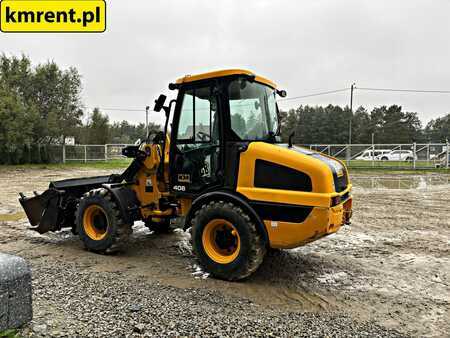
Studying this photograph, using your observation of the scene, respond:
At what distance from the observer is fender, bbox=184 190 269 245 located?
14.1 ft

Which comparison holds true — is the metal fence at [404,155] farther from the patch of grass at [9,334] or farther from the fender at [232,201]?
the patch of grass at [9,334]

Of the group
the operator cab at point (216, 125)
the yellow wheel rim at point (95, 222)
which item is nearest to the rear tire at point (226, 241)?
the operator cab at point (216, 125)

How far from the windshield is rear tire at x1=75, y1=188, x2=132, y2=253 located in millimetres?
2207

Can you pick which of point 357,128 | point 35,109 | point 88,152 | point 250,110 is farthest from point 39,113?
point 357,128

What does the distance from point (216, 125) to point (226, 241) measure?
4.89 ft

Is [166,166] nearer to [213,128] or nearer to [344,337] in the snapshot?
[213,128]

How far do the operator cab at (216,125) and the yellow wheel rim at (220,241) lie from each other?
0.50 metres

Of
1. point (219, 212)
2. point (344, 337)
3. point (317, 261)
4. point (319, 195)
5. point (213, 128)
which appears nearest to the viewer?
point (344, 337)

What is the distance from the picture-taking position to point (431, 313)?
371 cm

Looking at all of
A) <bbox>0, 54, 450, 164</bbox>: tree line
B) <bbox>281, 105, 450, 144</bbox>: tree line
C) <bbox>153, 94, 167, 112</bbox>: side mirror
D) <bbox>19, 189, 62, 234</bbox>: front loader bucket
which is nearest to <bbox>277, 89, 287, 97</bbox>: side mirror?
<bbox>153, 94, 167, 112</bbox>: side mirror

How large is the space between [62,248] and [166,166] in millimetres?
2160

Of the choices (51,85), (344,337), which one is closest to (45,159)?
(51,85)

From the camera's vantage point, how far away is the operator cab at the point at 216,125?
4.65 m

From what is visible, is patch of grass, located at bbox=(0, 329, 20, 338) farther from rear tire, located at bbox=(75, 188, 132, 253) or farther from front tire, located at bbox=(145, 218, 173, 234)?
front tire, located at bbox=(145, 218, 173, 234)
